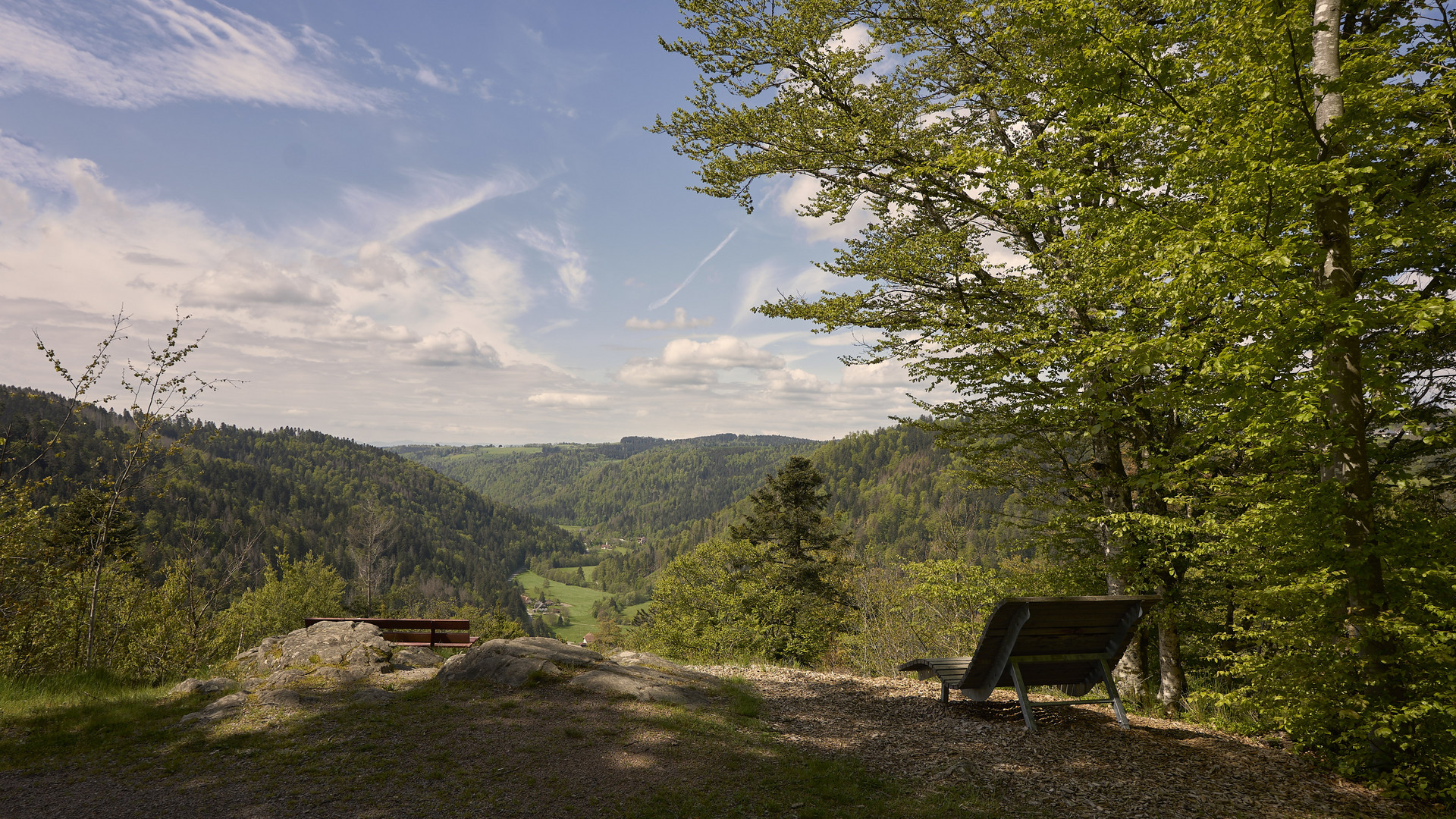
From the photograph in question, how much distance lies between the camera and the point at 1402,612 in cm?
495

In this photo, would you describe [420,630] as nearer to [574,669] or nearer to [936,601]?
[574,669]

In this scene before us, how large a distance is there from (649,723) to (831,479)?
129822 millimetres

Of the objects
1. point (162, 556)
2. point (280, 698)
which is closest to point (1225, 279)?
point (280, 698)

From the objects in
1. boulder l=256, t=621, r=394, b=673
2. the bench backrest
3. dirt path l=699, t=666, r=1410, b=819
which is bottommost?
boulder l=256, t=621, r=394, b=673

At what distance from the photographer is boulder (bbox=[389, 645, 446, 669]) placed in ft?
30.5

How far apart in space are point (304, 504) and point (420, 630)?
139 m

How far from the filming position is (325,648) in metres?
9.05

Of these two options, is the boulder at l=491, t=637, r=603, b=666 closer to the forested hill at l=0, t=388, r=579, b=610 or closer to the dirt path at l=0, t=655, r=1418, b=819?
the dirt path at l=0, t=655, r=1418, b=819

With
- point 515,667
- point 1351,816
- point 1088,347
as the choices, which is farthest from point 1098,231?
point 515,667

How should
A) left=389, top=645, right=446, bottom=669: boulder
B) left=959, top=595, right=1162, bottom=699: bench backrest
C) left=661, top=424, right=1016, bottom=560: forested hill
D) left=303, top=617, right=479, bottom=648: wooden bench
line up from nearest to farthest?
left=959, top=595, right=1162, bottom=699: bench backrest, left=389, top=645, right=446, bottom=669: boulder, left=303, top=617, right=479, bottom=648: wooden bench, left=661, top=424, right=1016, bottom=560: forested hill

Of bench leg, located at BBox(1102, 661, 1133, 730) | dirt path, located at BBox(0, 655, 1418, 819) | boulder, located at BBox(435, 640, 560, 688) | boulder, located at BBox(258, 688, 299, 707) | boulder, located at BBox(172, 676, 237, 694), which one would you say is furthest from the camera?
boulder, located at BBox(435, 640, 560, 688)

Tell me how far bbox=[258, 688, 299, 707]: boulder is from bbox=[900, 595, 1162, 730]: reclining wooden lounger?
8052mm

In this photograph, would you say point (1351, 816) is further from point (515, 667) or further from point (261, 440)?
point (261, 440)

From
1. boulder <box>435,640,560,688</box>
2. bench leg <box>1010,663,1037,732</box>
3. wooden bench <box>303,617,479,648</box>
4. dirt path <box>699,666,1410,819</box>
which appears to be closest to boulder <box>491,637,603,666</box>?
boulder <box>435,640,560,688</box>
